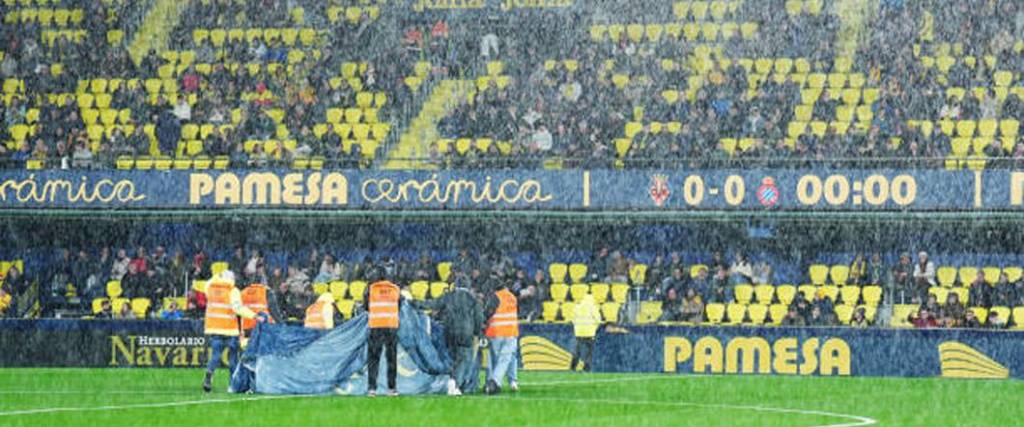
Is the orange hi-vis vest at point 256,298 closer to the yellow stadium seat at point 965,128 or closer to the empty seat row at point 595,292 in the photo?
the empty seat row at point 595,292

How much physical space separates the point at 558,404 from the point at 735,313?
14.5 meters

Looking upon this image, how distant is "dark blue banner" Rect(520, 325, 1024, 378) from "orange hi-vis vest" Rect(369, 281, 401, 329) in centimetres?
1014

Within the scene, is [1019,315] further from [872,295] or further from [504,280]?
[504,280]

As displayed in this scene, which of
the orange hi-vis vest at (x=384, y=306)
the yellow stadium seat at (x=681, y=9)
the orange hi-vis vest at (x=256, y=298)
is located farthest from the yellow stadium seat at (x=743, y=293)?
the orange hi-vis vest at (x=384, y=306)

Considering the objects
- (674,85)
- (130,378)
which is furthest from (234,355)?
(674,85)

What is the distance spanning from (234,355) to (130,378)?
14.8 feet

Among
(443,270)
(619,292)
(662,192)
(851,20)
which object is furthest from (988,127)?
(443,270)

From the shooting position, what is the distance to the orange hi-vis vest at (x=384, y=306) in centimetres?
2353

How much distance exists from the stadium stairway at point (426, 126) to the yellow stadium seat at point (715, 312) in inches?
255

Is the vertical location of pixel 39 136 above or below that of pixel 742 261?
above

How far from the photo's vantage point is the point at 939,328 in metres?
32.1

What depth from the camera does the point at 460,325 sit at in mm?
24328

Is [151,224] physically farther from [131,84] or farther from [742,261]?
[742,261]

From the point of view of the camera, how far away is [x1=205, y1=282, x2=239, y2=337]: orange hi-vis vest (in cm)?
2538
